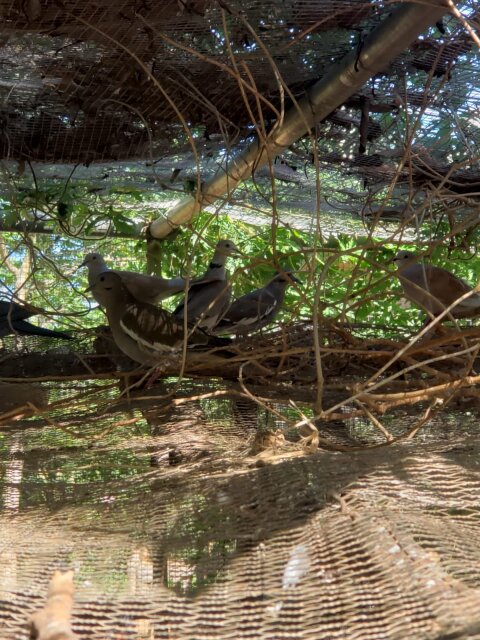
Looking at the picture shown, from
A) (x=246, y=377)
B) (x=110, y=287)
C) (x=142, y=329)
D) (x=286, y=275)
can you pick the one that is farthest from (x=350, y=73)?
(x=110, y=287)

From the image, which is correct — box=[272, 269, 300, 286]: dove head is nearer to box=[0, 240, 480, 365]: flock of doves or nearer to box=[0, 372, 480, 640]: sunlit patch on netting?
box=[0, 240, 480, 365]: flock of doves

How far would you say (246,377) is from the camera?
2.08m

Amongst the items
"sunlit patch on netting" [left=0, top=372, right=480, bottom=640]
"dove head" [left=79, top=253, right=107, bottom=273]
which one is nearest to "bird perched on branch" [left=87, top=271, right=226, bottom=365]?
"dove head" [left=79, top=253, right=107, bottom=273]

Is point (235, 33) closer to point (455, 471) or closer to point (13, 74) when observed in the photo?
point (13, 74)

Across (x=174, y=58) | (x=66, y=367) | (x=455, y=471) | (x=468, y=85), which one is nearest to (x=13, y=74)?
(x=174, y=58)

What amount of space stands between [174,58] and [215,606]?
161 cm

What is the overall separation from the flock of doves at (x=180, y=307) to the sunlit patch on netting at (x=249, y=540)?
791 mm

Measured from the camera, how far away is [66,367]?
2553 mm

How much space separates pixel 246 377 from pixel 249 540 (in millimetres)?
1169

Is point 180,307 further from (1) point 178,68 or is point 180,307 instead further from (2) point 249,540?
(2) point 249,540

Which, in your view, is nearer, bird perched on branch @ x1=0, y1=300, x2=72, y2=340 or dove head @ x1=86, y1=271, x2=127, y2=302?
dove head @ x1=86, y1=271, x2=127, y2=302

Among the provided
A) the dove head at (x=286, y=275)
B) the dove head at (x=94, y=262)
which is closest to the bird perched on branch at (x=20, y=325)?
the dove head at (x=94, y=262)

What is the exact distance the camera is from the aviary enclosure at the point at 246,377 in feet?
2.51

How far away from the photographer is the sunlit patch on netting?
2.33ft
